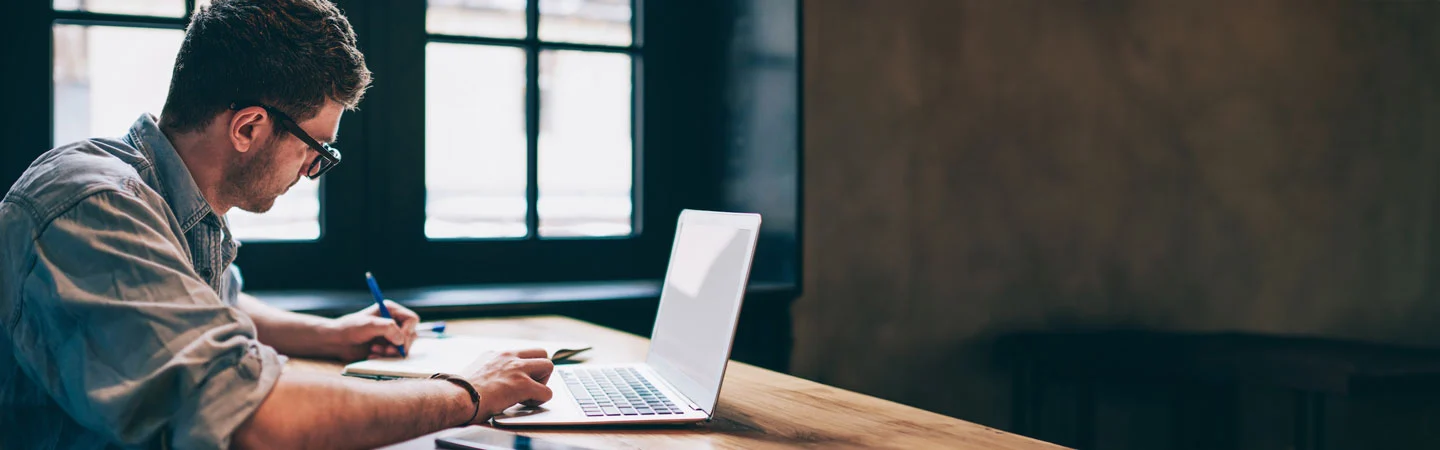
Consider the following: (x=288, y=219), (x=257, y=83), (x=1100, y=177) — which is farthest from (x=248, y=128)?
(x=1100, y=177)

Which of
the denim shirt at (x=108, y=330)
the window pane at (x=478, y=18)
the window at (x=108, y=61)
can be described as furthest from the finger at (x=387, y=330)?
the window pane at (x=478, y=18)

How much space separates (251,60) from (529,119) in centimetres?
145

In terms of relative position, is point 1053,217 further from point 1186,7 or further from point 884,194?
point 1186,7

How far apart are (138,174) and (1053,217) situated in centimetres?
248

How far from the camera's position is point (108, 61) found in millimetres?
A: 2236

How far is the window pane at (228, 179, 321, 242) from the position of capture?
2.37m

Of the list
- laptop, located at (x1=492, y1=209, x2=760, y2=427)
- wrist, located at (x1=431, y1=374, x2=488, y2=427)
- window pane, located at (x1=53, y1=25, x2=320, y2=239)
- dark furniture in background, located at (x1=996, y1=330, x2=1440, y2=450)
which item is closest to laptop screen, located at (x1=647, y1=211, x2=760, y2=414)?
laptop, located at (x1=492, y1=209, x2=760, y2=427)

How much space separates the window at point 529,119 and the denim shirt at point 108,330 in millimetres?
1529

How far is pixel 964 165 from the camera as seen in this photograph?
2.85 meters

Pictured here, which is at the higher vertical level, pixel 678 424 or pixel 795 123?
pixel 795 123

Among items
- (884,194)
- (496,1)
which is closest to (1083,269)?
(884,194)

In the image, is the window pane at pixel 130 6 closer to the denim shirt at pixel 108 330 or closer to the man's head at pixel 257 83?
the man's head at pixel 257 83

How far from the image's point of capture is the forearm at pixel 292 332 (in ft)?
5.49

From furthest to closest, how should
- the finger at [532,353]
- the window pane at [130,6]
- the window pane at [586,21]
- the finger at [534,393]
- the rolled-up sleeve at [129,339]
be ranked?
the window pane at [586,21]
the window pane at [130,6]
the finger at [532,353]
the finger at [534,393]
the rolled-up sleeve at [129,339]
